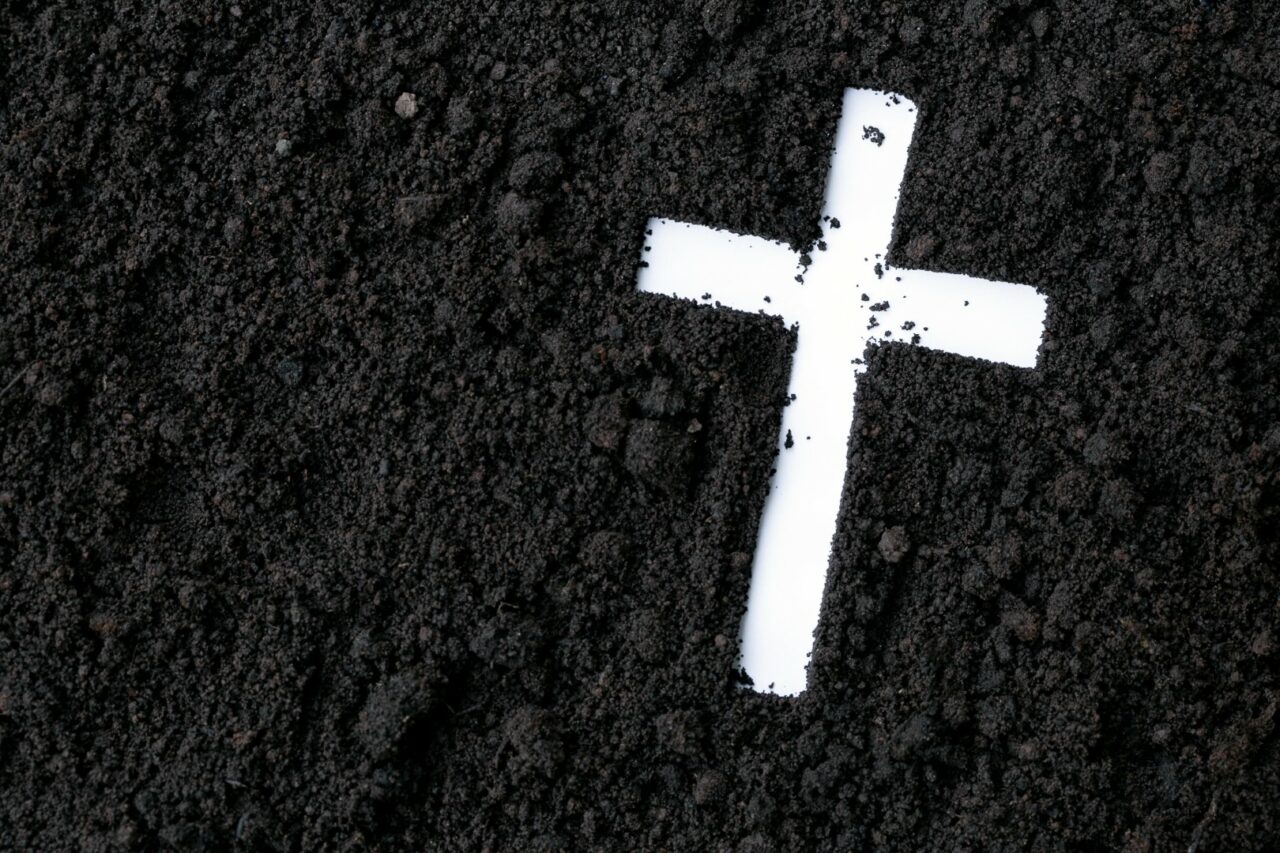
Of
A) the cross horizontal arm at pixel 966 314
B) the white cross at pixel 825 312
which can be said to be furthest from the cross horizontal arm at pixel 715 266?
the cross horizontal arm at pixel 966 314

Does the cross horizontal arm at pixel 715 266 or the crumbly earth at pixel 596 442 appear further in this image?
the cross horizontal arm at pixel 715 266

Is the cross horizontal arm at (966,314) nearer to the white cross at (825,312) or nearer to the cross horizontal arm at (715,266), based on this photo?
the white cross at (825,312)

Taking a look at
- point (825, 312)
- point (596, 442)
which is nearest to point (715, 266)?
point (825, 312)

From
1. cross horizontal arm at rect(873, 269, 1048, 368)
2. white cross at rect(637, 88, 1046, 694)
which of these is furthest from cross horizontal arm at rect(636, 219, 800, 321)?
cross horizontal arm at rect(873, 269, 1048, 368)

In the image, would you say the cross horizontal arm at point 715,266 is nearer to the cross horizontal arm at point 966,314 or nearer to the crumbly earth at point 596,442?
the crumbly earth at point 596,442

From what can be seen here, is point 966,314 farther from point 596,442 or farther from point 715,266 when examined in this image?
point 596,442
